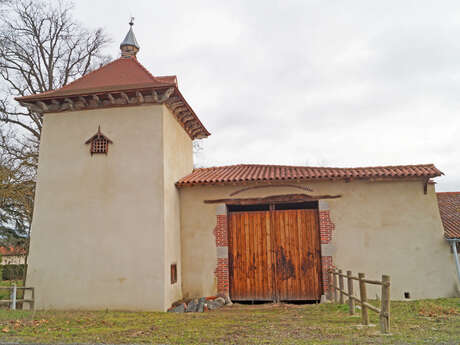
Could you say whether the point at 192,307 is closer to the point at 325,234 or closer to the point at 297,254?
the point at 297,254

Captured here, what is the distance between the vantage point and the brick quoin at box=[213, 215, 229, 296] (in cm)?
999

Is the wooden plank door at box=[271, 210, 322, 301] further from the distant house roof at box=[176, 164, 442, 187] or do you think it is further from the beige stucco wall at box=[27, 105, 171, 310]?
the beige stucco wall at box=[27, 105, 171, 310]

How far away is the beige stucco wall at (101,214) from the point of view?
9.03 meters

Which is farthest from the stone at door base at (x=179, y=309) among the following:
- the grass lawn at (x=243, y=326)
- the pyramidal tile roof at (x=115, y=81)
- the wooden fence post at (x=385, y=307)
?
the pyramidal tile roof at (x=115, y=81)

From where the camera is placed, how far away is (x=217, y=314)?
8.28m

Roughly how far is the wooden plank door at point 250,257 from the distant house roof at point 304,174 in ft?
3.61

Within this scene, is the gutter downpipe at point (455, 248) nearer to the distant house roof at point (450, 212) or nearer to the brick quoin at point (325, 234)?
the distant house roof at point (450, 212)

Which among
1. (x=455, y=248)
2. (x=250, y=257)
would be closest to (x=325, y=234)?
(x=250, y=257)

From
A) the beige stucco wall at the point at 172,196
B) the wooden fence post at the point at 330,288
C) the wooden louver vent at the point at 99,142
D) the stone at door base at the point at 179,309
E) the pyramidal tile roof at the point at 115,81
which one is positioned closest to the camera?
the stone at door base at the point at 179,309

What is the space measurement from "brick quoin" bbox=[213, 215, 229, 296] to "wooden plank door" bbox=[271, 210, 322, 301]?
142 cm

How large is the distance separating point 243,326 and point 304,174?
4964mm

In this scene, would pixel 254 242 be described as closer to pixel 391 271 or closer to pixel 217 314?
pixel 217 314

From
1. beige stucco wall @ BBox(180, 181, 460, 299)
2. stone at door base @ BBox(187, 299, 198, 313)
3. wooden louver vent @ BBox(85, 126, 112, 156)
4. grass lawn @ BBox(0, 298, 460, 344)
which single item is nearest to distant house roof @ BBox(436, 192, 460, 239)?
beige stucco wall @ BBox(180, 181, 460, 299)

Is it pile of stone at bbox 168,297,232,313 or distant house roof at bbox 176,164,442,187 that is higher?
distant house roof at bbox 176,164,442,187
